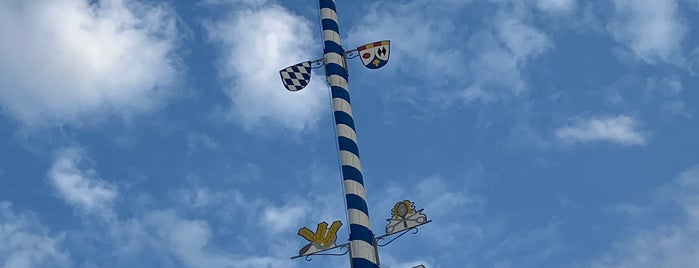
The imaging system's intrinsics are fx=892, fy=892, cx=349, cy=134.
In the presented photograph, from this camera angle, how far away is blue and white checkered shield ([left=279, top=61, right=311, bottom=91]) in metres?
30.4

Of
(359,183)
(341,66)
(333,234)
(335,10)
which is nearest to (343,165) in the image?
(359,183)

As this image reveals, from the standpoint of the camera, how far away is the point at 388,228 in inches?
971

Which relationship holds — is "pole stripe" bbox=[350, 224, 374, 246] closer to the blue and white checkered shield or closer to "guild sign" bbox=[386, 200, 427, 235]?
"guild sign" bbox=[386, 200, 427, 235]

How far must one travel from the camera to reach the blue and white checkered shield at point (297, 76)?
30359 mm

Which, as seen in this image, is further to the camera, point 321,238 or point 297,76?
point 297,76

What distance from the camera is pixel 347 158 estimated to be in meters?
26.4

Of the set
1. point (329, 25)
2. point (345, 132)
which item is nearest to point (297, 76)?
point (329, 25)

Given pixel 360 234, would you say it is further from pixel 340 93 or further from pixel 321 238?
pixel 340 93

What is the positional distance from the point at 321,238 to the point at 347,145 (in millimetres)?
3408

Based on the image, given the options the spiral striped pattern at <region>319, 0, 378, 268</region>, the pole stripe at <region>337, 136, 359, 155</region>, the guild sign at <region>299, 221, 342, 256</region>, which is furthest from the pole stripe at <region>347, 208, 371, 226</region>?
the pole stripe at <region>337, 136, 359, 155</region>

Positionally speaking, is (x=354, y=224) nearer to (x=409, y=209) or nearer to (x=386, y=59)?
(x=409, y=209)

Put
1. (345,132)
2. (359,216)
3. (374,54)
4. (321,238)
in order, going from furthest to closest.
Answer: (374,54) < (345,132) < (359,216) < (321,238)

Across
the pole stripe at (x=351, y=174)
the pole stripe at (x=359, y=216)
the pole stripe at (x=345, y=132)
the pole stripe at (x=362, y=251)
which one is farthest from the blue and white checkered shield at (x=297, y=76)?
the pole stripe at (x=362, y=251)

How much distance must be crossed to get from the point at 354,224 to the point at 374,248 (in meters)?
0.87
